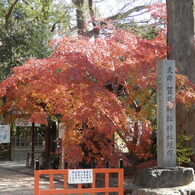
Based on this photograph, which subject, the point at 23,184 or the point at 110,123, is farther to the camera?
the point at 23,184

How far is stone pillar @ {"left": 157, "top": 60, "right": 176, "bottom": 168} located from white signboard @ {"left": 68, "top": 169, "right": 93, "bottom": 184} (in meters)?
2.59

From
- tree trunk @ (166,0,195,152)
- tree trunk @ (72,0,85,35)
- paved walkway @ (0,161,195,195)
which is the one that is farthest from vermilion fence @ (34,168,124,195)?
tree trunk @ (72,0,85,35)

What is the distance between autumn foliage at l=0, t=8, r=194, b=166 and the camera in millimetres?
9867

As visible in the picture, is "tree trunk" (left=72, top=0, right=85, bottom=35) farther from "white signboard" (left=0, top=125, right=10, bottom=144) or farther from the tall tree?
"white signboard" (left=0, top=125, right=10, bottom=144)

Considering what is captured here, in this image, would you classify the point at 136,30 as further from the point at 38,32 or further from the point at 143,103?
the point at 143,103

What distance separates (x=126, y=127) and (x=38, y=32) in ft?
31.0

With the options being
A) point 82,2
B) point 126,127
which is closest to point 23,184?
point 126,127

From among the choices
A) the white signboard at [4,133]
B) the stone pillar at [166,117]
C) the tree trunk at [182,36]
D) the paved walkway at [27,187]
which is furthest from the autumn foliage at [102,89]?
the white signboard at [4,133]

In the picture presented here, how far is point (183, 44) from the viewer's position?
12.0 metres

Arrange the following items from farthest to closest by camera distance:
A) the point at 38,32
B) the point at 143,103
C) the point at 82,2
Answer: the point at 82,2
the point at 38,32
the point at 143,103

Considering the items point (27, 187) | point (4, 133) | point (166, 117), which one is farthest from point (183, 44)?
point (27, 187)

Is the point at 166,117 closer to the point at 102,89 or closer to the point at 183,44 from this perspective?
the point at 102,89

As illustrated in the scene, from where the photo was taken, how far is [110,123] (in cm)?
965

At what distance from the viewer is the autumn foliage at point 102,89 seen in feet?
32.4
